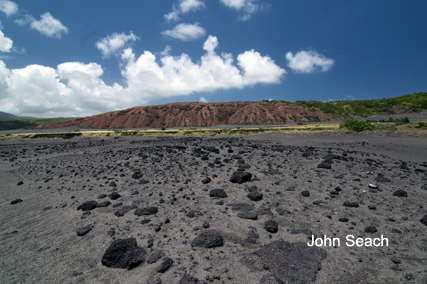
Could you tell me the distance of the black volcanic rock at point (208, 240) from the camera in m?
3.73

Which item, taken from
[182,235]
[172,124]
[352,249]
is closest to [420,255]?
[352,249]

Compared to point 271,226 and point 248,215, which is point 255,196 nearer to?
point 248,215

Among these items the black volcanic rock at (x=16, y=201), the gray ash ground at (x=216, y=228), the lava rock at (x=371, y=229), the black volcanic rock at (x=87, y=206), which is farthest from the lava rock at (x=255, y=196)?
the black volcanic rock at (x=16, y=201)

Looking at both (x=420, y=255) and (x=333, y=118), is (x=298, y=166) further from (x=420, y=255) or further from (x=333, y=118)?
(x=333, y=118)

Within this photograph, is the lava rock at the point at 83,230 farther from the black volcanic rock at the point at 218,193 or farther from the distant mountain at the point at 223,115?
the distant mountain at the point at 223,115

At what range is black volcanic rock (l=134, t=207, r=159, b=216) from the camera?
16.4 feet

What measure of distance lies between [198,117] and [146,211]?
7737 cm

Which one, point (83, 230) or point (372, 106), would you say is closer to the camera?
point (83, 230)

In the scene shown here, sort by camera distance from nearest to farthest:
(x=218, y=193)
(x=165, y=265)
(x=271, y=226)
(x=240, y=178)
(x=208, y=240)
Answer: (x=165, y=265), (x=208, y=240), (x=271, y=226), (x=218, y=193), (x=240, y=178)

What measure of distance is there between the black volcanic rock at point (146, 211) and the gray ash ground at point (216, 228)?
0.11ft

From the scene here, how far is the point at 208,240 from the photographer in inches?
150

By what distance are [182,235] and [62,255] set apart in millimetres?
2184

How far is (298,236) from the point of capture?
396 cm

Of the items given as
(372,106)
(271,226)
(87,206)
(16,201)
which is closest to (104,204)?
(87,206)
